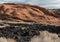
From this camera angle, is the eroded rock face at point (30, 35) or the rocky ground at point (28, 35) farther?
the eroded rock face at point (30, 35)

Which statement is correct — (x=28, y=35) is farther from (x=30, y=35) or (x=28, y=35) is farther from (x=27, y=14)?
(x=27, y=14)

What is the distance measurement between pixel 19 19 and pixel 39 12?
7644 mm

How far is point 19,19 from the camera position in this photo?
198ft

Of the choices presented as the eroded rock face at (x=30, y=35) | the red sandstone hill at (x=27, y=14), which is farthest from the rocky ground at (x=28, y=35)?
the red sandstone hill at (x=27, y=14)

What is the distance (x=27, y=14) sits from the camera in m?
63.7

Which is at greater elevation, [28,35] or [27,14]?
[28,35]

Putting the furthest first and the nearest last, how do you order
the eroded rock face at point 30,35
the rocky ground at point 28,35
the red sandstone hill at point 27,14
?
the red sandstone hill at point 27,14
the eroded rock face at point 30,35
the rocky ground at point 28,35

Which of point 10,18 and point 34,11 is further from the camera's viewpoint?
point 34,11

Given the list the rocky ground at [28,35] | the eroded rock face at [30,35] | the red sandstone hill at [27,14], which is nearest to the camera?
the rocky ground at [28,35]

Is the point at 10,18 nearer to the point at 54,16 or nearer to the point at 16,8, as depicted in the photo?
the point at 16,8

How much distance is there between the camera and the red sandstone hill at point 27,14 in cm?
6050

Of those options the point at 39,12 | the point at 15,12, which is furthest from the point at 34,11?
the point at 15,12

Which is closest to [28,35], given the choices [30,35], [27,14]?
[30,35]

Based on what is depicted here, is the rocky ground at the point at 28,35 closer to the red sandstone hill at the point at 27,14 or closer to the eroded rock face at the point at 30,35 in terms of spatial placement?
the eroded rock face at the point at 30,35
